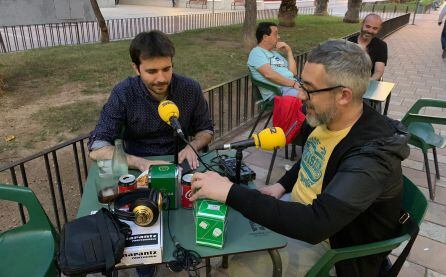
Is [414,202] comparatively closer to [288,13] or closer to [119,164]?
[119,164]

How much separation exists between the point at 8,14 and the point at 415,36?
2105 centimetres

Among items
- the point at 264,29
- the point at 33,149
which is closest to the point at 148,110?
the point at 264,29

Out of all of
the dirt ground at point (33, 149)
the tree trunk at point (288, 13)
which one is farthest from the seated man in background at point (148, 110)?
the tree trunk at point (288, 13)

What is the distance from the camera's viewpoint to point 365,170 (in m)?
1.44

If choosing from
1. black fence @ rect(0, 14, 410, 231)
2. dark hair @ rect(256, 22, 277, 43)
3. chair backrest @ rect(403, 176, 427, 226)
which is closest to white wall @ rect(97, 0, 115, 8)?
black fence @ rect(0, 14, 410, 231)

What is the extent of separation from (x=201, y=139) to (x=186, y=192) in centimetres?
107

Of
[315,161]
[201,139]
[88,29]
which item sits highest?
[315,161]

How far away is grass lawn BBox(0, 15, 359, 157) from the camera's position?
239 inches

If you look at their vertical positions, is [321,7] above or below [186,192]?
above

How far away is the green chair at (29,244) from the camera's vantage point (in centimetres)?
192

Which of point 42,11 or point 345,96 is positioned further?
point 42,11

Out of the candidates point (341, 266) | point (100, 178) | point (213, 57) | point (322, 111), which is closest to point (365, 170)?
point (322, 111)

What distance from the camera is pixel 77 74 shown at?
870 cm

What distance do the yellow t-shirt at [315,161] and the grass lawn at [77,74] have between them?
4455 millimetres
